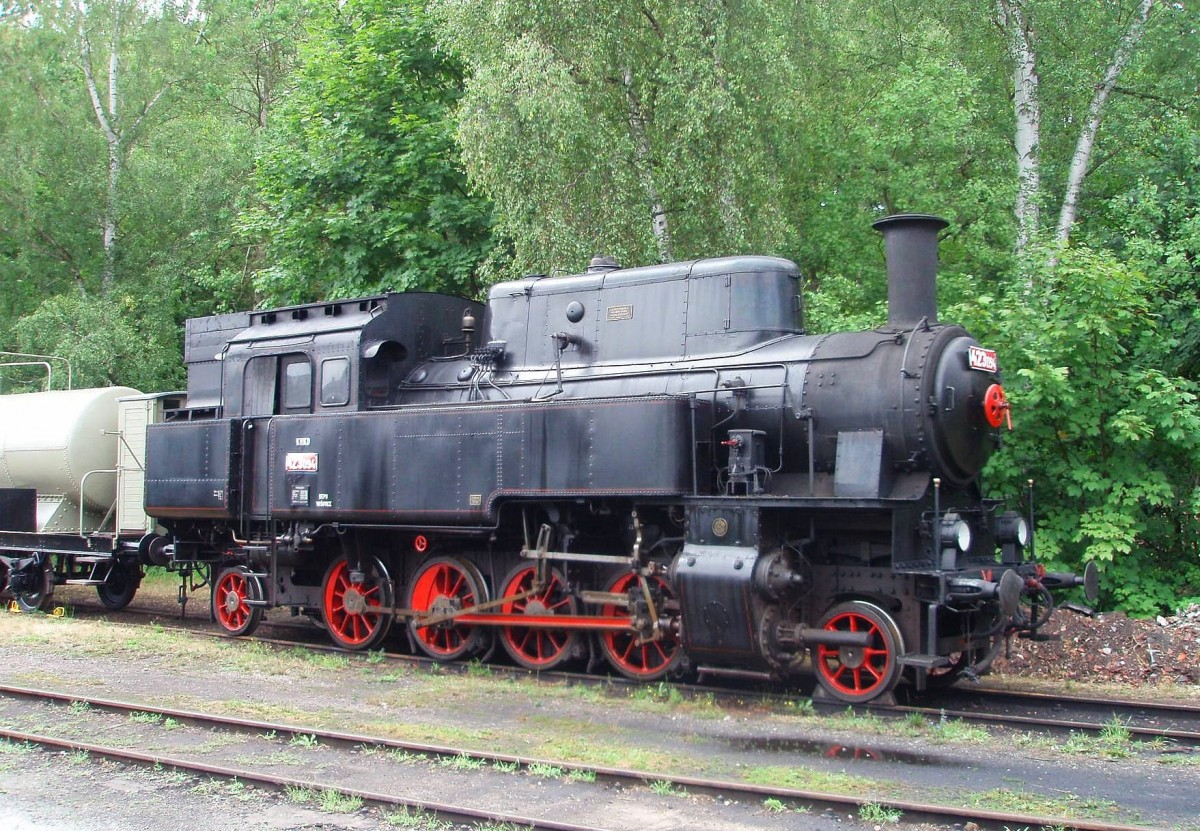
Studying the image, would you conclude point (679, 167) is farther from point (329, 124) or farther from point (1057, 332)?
point (329, 124)

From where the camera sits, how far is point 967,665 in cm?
932

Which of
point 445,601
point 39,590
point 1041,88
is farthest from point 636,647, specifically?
point 1041,88

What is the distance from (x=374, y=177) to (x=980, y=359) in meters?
13.4

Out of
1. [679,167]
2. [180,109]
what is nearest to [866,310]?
[679,167]

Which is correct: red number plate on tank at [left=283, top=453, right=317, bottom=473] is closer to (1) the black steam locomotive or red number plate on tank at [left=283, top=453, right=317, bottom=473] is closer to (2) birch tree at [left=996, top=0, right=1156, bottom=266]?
(1) the black steam locomotive

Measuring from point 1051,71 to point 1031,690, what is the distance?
11.9 m

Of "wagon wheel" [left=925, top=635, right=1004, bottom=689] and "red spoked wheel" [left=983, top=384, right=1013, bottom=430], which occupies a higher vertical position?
"red spoked wheel" [left=983, top=384, right=1013, bottom=430]

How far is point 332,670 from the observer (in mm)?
11000

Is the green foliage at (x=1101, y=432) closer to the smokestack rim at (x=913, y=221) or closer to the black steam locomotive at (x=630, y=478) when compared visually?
the black steam locomotive at (x=630, y=478)

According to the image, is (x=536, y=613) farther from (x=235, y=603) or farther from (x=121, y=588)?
(x=121, y=588)

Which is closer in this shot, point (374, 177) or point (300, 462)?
point (300, 462)

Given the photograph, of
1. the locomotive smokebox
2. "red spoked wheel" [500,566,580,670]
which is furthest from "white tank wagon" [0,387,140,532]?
the locomotive smokebox

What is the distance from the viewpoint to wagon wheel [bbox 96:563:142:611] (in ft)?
52.4

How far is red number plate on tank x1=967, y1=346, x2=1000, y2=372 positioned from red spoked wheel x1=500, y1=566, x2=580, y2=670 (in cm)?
419
